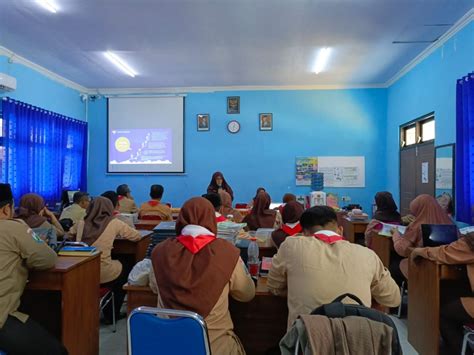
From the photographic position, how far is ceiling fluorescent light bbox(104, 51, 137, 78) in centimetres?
597

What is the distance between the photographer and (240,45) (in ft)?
17.9

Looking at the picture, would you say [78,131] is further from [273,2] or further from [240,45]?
[273,2]

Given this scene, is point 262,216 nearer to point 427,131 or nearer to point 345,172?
point 427,131

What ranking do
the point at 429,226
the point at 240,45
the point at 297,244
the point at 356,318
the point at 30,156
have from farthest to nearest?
the point at 30,156 → the point at 240,45 → the point at 429,226 → the point at 297,244 → the point at 356,318

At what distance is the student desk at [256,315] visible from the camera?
2.14m

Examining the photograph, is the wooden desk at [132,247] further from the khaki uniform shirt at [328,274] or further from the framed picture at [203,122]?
the framed picture at [203,122]

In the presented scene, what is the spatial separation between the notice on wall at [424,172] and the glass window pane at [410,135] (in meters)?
0.70

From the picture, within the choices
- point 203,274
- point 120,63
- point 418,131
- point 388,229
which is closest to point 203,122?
point 120,63

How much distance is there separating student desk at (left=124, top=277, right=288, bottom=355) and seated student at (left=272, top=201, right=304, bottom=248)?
0.62 meters

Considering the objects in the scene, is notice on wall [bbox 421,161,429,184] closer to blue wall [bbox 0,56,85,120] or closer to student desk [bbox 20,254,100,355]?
student desk [bbox 20,254,100,355]

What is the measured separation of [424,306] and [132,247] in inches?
97.6

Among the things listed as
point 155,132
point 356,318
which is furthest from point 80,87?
point 356,318

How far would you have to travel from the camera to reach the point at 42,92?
22.1ft

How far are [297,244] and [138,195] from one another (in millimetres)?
6845
